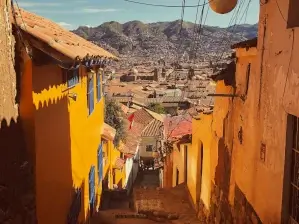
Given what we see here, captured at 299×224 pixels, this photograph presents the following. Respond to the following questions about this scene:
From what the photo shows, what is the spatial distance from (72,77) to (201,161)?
201 inches

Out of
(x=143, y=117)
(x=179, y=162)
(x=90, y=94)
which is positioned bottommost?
(x=143, y=117)

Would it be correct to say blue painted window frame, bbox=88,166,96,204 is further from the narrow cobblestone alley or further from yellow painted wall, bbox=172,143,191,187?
yellow painted wall, bbox=172,143,191,187

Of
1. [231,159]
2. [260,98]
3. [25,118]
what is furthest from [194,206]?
[25,118]

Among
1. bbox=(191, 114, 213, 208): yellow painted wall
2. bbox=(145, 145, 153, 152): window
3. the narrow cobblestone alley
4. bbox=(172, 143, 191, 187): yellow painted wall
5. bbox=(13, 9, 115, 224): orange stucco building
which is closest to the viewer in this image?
bbox=(13, 9, 115, 224): orange stucco building

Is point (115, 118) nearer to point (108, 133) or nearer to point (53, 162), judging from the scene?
point (108, 133)

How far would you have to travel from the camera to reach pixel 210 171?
9.94m

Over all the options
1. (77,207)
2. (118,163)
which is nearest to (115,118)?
(118,163)

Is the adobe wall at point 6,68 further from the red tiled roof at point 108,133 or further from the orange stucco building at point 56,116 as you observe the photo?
the red tiled roof at point 108,133

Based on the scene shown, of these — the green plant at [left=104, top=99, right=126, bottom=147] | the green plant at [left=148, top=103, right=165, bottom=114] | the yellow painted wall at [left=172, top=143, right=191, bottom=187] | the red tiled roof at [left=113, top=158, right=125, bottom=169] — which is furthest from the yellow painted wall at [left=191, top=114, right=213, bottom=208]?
the green plant at [left=148, top=103, right=165, bottom=114]

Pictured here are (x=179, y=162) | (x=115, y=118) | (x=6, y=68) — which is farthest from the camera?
(x=115, y=118)

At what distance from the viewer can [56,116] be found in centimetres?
687

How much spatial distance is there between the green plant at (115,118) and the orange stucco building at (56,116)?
347 inches

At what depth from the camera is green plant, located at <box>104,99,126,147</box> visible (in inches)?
811

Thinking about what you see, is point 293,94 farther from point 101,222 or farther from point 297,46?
point 101,222
